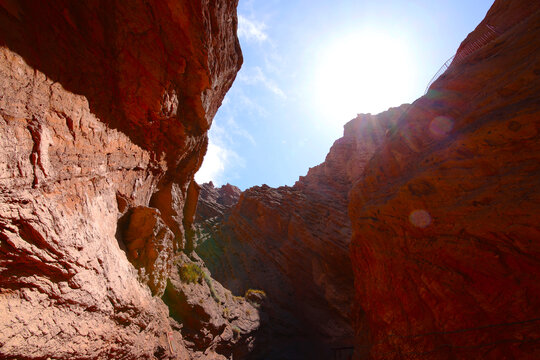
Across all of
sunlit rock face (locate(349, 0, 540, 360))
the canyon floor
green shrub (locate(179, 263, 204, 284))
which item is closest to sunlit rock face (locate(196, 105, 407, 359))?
sunlit rock face (locate(349, 0, 540, 360))

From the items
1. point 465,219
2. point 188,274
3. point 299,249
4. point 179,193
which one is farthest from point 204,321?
point 299,249

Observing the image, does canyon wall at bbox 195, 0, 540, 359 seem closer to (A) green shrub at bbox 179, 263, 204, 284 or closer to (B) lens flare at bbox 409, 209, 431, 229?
(B) lens flare at bbox 409, 209, 431, 229

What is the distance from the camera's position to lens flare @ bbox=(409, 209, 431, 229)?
7268 mm

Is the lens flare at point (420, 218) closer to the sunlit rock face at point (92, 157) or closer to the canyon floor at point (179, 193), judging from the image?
the canyon floor at point (179, 193)

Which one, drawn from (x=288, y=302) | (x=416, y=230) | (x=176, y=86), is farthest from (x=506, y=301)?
(x=288, y=302)

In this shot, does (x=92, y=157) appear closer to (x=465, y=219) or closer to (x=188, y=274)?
(x=188, y=274)

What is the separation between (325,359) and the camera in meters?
17.7

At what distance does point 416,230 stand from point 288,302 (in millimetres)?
17920

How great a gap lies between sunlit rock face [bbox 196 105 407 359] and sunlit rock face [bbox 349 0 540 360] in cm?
627

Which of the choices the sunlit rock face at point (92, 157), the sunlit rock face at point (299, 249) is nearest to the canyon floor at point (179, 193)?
the sunlit rock face at point (92, 157)

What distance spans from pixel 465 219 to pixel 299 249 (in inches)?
735

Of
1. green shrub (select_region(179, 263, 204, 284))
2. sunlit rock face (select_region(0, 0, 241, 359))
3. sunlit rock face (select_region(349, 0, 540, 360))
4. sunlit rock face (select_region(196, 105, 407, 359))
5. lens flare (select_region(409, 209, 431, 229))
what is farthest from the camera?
sunlit rock face (select_region(196, 105, 407, 359))

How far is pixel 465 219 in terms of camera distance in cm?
614

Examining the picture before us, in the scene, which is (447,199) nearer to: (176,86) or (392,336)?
(392,336)
